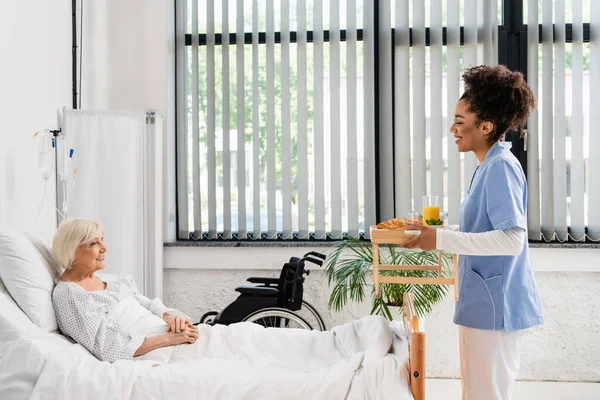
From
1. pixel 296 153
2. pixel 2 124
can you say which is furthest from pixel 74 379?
pixel 296 153

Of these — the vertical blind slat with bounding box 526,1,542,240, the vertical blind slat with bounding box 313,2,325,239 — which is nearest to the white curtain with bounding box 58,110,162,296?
the vertical blind slat with bounding box 313,2,325,239

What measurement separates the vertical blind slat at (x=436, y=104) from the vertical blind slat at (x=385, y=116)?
269 mm

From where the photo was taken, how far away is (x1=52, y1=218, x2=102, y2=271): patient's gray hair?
232cm

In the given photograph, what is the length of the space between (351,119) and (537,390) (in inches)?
81.0

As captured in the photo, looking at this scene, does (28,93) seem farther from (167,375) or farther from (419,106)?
(419,106)

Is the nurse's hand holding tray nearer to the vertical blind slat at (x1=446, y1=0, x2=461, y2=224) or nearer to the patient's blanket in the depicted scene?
the patient's blanket

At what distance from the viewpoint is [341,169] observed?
13.4 feet

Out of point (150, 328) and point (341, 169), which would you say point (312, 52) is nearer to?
point (341, 169)

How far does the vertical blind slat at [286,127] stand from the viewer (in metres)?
4.07

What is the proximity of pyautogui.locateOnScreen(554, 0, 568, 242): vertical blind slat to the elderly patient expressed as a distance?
8.61 ft

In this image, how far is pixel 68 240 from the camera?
2.33m

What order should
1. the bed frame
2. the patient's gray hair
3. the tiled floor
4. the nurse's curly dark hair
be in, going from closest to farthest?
1. the bed frame
2. the nurse's curly dark hair
3. the patient's gray hair
4. the tiled floor

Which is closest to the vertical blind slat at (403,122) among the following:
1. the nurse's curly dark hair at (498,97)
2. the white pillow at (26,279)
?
the nurse's curly dark hair at (498,97)

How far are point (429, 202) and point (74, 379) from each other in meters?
1.28
